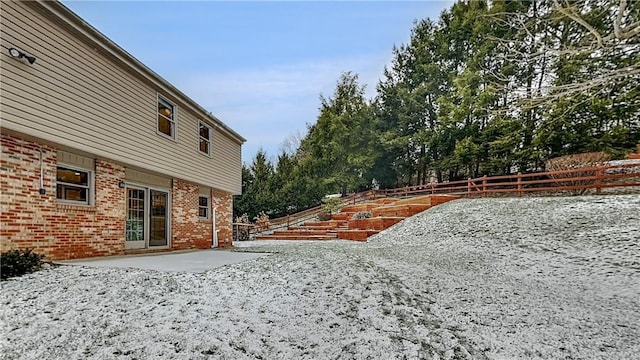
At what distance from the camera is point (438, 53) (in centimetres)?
1945

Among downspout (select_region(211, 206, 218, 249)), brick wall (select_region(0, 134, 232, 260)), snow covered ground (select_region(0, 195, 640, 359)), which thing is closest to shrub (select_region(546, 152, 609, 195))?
snow covered ground (select_region(0, 195, 640, 359))

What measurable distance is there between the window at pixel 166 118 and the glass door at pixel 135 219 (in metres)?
1.71

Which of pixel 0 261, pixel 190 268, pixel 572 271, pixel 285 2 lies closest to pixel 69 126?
pixel 0 261

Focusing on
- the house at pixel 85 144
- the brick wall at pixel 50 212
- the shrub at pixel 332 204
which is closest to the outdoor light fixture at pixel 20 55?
the house at pixel 85 144

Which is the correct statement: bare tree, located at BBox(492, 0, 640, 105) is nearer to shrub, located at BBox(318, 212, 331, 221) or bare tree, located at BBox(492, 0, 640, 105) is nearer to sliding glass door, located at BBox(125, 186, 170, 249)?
sliding glass door, located at BBox(125, 186, 170, 249)

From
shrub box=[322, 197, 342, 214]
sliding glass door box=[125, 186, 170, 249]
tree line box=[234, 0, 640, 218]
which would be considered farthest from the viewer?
shrub box=[322, 197, 342, 214]

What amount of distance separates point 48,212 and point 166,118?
381 cm

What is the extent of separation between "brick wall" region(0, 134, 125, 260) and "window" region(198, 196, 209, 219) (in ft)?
12.0

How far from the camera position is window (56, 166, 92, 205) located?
225 inches

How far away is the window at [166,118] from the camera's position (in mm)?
8227

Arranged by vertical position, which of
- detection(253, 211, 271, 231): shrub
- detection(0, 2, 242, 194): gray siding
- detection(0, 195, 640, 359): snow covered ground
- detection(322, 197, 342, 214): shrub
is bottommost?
detection(0, 195, 640, 359): snow covered ground

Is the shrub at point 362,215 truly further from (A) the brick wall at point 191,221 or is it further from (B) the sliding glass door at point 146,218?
(B) the sliding glass door at point 146,218

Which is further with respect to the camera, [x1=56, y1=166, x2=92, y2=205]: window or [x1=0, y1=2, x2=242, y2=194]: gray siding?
[x1=56, y1=166, x2=92, y2=205]: window

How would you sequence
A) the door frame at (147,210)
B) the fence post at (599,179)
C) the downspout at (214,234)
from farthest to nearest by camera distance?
the downspout at (214,234) < the fence post at (599,179) < the door frame at (147,210)
